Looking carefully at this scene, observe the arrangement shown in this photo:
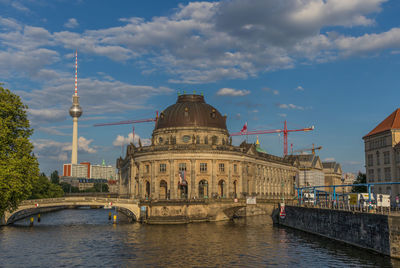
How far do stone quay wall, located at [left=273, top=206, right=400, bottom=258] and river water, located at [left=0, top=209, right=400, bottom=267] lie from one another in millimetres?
1208

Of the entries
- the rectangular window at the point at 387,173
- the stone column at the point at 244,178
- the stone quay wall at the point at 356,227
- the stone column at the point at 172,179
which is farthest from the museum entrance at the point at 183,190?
the rectangular window at the point at 387,173

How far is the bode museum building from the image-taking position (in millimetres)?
99688

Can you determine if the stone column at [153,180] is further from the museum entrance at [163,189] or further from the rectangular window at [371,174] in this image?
the rectangular window at [371,174]

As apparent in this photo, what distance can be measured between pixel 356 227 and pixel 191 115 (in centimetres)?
6638

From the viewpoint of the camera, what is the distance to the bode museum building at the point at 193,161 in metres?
99.7

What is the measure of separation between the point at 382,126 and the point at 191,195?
4589cm

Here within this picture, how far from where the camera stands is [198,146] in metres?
99.6

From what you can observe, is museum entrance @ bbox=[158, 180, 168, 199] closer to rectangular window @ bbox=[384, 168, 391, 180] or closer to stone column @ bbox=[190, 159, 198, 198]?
stone column @ bbox=[190, 159, 198, 198]

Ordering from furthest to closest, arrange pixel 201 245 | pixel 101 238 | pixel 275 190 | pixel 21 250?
1. pixel 275 190
2. pixel 101 238
3. pixel 201 245
4. pixel 21 250

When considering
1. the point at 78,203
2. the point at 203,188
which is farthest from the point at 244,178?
the point at 78,203

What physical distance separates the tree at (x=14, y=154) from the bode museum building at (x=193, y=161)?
4799 centimetres

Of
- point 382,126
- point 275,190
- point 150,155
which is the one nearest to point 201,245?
point 150,155

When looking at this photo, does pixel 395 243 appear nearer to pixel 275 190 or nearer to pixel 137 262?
pixel 137 262

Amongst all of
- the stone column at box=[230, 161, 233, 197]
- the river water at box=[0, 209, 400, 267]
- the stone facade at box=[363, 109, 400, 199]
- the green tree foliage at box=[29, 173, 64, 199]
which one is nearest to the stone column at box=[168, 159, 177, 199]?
the stone column at box=[230, 161, 233, 197]
